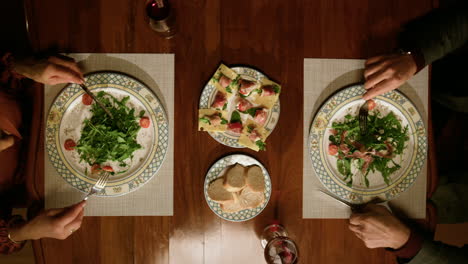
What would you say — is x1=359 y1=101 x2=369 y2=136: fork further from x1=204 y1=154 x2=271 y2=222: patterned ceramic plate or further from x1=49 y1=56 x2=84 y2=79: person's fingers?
x1=49 y1=56 x2=84 y2=79: person's fingers

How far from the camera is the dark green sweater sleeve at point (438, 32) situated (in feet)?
4.93

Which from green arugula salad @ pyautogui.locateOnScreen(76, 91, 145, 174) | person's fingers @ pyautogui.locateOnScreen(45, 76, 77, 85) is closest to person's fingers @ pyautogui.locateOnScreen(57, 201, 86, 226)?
green arugula salad @ pyautogui.locateOnScreen(76, 91, 145, 174)

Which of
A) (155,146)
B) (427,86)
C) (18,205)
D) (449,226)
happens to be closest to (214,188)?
(155,146)

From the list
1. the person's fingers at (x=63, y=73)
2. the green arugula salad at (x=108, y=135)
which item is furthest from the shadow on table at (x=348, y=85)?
the person's fingers at (x=63, y=73)

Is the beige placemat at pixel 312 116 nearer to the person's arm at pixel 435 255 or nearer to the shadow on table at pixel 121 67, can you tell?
the person's arm at pixel 435 255

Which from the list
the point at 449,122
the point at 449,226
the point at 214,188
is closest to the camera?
the point at 214,188

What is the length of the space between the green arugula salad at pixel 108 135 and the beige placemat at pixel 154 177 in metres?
0.16

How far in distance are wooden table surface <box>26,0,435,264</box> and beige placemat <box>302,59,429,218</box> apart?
4 cm

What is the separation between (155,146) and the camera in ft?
4.93

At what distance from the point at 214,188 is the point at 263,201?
0.26m

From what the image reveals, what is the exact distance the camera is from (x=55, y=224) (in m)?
1.42

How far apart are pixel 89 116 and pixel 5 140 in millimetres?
485

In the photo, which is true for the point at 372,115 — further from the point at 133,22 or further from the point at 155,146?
the point at 133,22

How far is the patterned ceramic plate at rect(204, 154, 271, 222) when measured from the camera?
150cm
